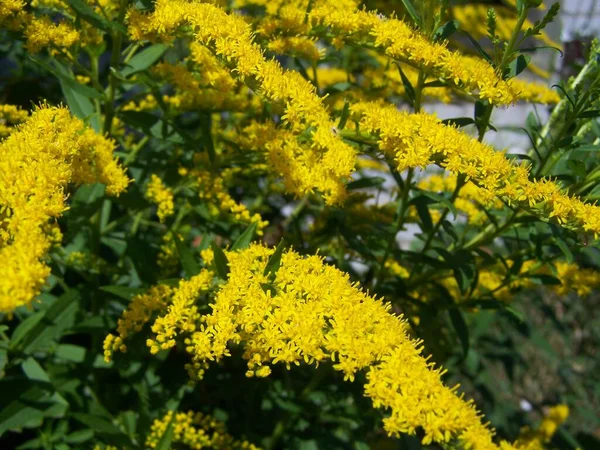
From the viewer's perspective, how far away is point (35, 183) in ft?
5.28

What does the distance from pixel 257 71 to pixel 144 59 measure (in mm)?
571

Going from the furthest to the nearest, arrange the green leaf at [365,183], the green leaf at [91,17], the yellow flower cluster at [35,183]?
the green leaf at [365,183], the green leaf at [91,17], the yellow flower cluster at [35,183]

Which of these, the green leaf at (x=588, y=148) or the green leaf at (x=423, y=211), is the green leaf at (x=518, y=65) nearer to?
the green leaf at (x=588, y=148)

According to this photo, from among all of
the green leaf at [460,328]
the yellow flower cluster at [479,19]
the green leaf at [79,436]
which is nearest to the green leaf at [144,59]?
the green leaf at [79,436]

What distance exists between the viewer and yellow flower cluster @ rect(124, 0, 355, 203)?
2057mm

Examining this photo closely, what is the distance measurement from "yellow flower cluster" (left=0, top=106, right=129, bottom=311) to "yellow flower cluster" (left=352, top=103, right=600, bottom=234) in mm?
926

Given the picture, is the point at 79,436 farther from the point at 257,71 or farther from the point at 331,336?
the point at 257,71

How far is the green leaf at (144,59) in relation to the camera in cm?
234

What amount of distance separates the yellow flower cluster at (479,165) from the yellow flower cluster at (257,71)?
0.18 metres

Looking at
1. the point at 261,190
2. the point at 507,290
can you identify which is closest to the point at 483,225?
the point at 507,290

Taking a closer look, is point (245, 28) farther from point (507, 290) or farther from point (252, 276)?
point (507, 290)

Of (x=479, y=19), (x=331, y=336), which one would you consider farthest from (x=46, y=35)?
(x=479, y=19)

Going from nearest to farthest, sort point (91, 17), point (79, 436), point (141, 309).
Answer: point (141, 309) → point (91, 17) → point (79, 436)

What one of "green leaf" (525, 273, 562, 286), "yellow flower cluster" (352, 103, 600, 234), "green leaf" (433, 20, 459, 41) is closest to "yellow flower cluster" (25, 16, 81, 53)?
"yellow flower cluster" (352, 103, 600, 234)
